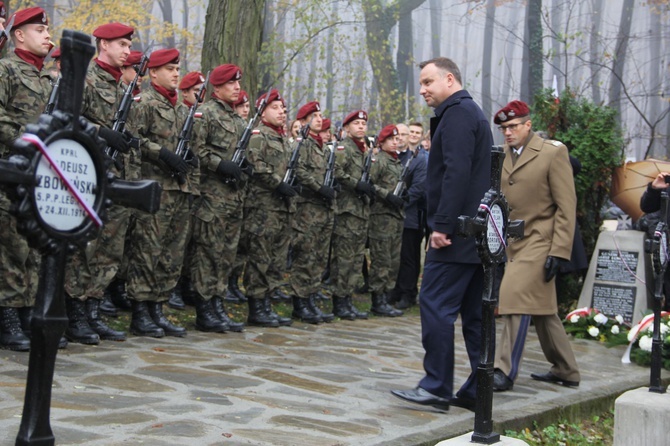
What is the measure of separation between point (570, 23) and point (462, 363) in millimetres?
16678

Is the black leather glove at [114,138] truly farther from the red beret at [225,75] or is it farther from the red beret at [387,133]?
the red beret at [387,133]

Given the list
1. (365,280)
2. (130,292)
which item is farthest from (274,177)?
(365,280)

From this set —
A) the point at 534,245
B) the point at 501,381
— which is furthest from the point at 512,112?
the point at 501,381

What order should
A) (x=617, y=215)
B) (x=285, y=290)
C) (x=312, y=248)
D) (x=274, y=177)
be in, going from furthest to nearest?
(x=617, y=215) → (x=285, y=290) → (x=312, y=248) → (x=274, y=177)

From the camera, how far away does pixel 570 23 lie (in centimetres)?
2364

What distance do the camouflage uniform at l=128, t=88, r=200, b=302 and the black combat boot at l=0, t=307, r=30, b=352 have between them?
1340mm

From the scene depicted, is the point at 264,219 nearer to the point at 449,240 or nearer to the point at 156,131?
the point at 156,131

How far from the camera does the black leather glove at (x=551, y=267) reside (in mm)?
7555

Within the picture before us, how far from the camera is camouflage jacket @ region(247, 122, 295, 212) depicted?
9656 millimetres

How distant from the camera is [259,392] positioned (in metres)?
6.39

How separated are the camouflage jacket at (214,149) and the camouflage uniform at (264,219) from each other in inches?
18.5

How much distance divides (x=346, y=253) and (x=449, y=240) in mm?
4855

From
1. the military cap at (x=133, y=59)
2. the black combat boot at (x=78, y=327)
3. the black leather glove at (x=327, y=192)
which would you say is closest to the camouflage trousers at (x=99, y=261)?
the black combat boot at (x=78, y=327)

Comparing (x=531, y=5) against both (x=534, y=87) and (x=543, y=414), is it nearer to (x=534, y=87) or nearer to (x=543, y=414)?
(x=534, y=87)
